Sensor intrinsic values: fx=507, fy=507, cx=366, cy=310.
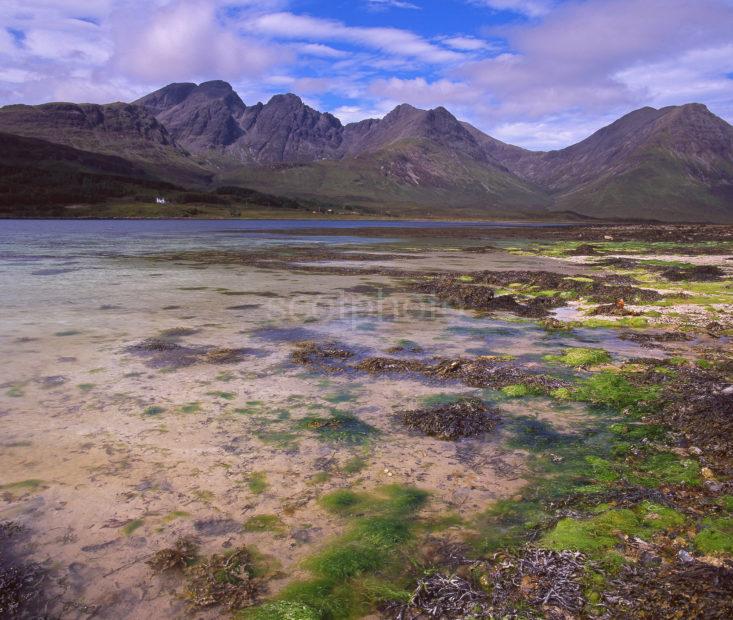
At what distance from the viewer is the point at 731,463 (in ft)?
28.6

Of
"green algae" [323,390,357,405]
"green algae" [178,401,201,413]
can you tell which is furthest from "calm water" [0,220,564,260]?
"green algae" [323,390,357,405]

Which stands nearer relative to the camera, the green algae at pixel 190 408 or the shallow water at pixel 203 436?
the shallow water at pixel 203 436

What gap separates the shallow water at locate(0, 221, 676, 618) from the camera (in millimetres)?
6738

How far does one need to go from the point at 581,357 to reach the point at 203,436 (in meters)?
11.1

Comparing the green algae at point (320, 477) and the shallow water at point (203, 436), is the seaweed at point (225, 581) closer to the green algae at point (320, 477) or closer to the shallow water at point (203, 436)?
the shallow water at point (203, 436)

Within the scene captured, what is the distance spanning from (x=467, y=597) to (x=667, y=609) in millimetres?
2022

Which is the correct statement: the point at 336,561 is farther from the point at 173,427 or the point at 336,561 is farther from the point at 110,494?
the point at 173,427

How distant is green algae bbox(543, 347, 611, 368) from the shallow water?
23.4 inches

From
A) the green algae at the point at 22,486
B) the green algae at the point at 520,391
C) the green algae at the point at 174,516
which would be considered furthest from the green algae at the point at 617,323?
the green algae at the point at 22,486

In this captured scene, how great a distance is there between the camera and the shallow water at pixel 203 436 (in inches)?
265

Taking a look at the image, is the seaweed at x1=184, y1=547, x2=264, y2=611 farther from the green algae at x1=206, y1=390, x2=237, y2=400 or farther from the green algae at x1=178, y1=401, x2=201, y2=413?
the green algae at x1=206, y1=390, x2=237, y2=400

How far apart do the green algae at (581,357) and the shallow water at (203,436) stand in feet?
1.95

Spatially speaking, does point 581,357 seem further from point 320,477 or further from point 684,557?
point 320,477

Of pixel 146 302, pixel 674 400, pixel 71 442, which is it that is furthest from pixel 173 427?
pixel 146 302
